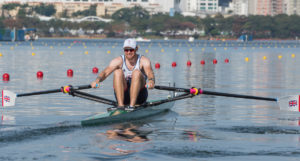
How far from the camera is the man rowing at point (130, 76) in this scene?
17.5 m

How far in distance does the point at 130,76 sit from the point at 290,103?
454 centimetres

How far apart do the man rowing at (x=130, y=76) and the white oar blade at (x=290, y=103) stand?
12.5 ft

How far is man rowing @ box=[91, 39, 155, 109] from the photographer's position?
1750 centimetres

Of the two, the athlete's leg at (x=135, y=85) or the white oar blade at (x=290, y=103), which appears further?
the white oar blade at (x=290, y=103)

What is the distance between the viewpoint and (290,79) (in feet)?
114

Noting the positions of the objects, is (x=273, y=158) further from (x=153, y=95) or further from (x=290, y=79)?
(x=290, y=79)

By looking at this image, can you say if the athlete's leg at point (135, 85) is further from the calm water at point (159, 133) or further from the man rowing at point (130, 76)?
the calm water at point (159, 133)

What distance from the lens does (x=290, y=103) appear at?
62.8 feet

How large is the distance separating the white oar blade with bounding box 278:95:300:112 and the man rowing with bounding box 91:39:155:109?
12.5ft

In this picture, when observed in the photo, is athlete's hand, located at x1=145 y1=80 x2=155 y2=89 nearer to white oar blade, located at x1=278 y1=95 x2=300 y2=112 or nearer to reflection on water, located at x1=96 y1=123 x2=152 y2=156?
reflection on water, located at x1=96 y1=123 x2=152 y2=156

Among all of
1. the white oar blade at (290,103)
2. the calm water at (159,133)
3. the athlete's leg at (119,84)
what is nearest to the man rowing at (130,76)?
the athlete's leg at (119,84)

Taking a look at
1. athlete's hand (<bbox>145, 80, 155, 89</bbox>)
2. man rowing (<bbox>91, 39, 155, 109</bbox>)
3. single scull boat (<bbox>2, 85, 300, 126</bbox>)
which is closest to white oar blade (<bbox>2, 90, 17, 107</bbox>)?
single scull boat (<bbox>2, 85, 300, 126</bbox>)

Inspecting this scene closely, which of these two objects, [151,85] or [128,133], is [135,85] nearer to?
[151,85]

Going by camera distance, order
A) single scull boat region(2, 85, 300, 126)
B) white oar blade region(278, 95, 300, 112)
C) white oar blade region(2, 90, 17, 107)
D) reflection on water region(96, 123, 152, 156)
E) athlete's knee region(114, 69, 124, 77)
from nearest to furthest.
A: reflection on water region(96, 123, 152, 156) < single scull boat region(2, 85, 300, 126) < athlete's knee region(114, 69, 124, 77) < white oar blade region(278, 95, 300, 112) < white oar blade region(2, 90, 17, 107)
